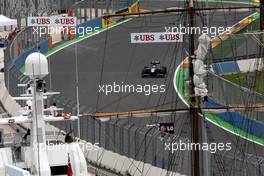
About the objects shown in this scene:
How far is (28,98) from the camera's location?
2619 centimetres

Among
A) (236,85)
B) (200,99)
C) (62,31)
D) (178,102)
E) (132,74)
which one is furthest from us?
(62,31)

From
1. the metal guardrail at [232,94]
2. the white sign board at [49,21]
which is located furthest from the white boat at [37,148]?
the metal guardrail at [232,94]

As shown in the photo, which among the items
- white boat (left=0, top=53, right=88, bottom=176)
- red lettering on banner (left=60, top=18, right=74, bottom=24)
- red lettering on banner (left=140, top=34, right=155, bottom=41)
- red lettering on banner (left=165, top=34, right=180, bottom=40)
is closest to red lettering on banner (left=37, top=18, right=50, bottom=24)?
red lettering on banner (left=60, top=18, right=74, bottom=24)

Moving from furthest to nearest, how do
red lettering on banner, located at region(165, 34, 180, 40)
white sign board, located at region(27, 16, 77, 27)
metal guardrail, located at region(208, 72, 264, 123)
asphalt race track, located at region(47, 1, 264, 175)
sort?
asphalt race track, located at region(47, 1, 264, 175) < metal guardrail, located at region(208, 72, 264, 123) < white sign board, located at region(27, 16, 77, 27) < red lettering on banner, located at region(165, 34, 180, 40)

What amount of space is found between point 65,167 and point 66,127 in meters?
11.1

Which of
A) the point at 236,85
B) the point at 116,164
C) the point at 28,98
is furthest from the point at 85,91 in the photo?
the point at 28,98

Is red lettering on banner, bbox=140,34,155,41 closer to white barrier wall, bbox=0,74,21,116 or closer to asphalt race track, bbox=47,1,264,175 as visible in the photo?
asphalt race track, bbox=47,1,264,175

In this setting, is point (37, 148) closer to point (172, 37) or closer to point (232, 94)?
point (172, 37)

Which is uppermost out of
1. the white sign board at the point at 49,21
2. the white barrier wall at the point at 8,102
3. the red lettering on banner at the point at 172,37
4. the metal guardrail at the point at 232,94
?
the white sign board at the point at 49,21

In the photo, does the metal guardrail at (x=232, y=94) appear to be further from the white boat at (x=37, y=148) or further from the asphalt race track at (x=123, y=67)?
the white boat at (x=37, y=148)

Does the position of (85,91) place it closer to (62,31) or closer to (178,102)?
(178,102)

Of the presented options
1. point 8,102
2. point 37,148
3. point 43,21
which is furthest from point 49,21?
point 8,102

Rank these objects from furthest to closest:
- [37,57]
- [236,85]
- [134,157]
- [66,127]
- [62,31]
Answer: [62,31], [236,85], [66,127], [134,157], [37,57]

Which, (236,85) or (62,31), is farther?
(62,31)
